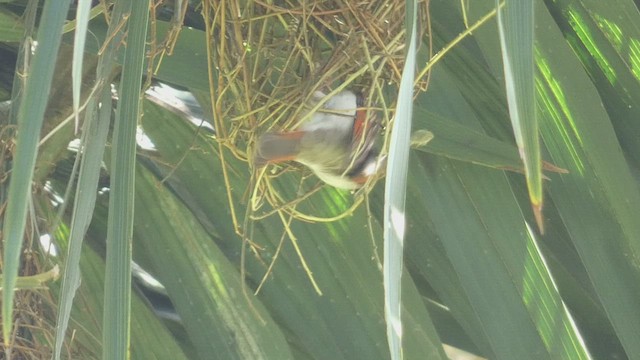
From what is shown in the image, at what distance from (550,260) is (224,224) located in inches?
14.7

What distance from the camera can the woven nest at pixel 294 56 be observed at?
85cm

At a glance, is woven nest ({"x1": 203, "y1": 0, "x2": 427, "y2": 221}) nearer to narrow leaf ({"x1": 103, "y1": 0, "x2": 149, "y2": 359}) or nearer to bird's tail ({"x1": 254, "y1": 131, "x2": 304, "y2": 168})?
bird's tail ({"x1": 254, "y1": 131, "x2": 304, "y2": 168})

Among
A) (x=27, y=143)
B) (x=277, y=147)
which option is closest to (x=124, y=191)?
(x=27, y=143)

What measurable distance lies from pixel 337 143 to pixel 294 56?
3.1 inches

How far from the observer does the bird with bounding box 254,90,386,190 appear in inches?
32.5

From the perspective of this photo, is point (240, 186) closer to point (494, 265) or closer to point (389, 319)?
point (494, 265)

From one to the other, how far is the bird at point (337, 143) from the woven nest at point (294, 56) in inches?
0.4

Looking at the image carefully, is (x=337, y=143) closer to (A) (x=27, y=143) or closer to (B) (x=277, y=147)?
(B) (x=277, y=147)

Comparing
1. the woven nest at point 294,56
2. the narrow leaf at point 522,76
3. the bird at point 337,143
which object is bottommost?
the bird at point 337,143

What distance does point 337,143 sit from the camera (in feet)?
2.82

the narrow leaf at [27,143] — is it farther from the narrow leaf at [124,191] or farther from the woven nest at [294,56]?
the woven nest at [294,56]

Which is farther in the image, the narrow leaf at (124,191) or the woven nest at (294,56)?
the woven nest at (294,56)

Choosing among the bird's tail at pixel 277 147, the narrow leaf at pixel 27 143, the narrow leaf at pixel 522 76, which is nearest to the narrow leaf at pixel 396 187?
the narrow leaf at pixel 522 76

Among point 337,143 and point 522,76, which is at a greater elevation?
point 522,76
